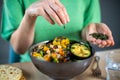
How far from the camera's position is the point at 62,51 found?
2.62ft

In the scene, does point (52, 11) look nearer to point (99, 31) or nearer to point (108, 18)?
point (99, 31)

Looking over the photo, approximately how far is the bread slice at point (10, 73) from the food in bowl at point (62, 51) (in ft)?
0.30

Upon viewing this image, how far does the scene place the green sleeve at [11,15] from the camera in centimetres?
109

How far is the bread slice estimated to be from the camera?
82 cm

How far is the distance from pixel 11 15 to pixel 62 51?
40cm

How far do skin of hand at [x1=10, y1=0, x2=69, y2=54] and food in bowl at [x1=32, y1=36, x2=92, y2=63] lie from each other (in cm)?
8

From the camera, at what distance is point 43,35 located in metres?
1.15

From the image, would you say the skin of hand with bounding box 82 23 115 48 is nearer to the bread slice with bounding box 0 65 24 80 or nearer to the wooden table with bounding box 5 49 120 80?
the wooden table with bounding box 5 49 120 80

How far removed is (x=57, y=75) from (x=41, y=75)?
0.12m

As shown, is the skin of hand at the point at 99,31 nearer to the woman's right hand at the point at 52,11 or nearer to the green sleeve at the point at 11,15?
the woman's right hand at the point at 52,11

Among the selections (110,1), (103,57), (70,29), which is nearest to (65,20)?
(103,57)

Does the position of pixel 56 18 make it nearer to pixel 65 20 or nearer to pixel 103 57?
pixel 65 20

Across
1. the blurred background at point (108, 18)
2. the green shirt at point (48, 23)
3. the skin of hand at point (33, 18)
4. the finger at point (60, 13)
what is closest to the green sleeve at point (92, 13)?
the green shirt at point (48, 23)

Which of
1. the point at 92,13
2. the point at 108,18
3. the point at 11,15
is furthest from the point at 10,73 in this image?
the point at 108,18
